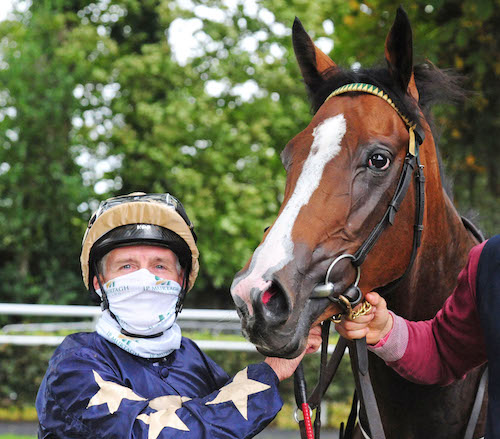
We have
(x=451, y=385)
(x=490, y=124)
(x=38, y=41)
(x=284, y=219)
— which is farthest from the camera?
(x=38, y=41)

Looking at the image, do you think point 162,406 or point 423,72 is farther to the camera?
point 423,72

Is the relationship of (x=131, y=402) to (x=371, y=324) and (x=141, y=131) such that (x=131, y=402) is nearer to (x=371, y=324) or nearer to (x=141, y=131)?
(x=371, y=324)

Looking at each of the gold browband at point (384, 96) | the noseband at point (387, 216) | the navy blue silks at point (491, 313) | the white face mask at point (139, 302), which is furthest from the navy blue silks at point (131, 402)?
the gold browband at point (384, 96)

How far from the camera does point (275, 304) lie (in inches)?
65.6

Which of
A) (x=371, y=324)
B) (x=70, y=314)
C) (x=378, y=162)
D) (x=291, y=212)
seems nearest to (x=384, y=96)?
(x=378, y=162)

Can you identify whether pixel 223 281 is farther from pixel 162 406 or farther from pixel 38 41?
pixel 162 406

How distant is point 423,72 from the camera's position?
229cm

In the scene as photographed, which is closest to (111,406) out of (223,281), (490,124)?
(490,124)

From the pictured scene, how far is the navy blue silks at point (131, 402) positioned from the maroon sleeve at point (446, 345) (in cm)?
48

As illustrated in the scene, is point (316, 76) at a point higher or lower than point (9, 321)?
higher

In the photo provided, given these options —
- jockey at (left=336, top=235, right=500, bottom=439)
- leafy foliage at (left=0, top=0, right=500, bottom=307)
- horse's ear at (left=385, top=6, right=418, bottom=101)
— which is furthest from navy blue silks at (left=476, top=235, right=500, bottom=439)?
leafy foliage at (left=0, top=0, right=500, bottom=307)

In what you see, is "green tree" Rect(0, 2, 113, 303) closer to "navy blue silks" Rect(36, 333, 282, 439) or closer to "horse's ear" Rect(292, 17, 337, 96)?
"horse's ear" Rect(292, 17, 337, 96)

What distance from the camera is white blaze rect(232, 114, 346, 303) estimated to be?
1.65 metres

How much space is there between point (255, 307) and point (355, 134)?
0.69 metres
